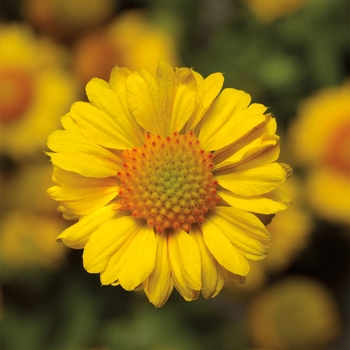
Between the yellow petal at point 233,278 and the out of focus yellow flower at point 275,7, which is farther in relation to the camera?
the out of focus yellow flower at point 275,7

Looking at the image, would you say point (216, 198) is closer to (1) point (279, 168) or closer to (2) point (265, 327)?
(1) point (279, 168)

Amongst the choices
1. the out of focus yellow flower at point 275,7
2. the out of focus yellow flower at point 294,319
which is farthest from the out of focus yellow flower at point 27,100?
the out of focus yellow flower at point 294,319

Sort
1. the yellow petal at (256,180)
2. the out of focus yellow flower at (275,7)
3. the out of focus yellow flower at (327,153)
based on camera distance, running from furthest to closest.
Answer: the out of focus yellow flower at (275,7), the out of focus yellow flower at (327,153), the yellow petal at (256,180)

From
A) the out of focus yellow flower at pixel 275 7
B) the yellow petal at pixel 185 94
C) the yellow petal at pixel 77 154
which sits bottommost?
the yellow petal at pixel 77 154

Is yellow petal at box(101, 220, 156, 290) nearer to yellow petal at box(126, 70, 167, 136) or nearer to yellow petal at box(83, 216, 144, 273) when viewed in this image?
yellow petal at box(83, 216, 144, 273)

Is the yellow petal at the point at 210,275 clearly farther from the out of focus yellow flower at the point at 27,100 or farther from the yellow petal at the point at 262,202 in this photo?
the out of focus yellow flower at the point at 27,100

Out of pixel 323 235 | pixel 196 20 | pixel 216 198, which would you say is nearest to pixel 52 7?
pixel 196 20
